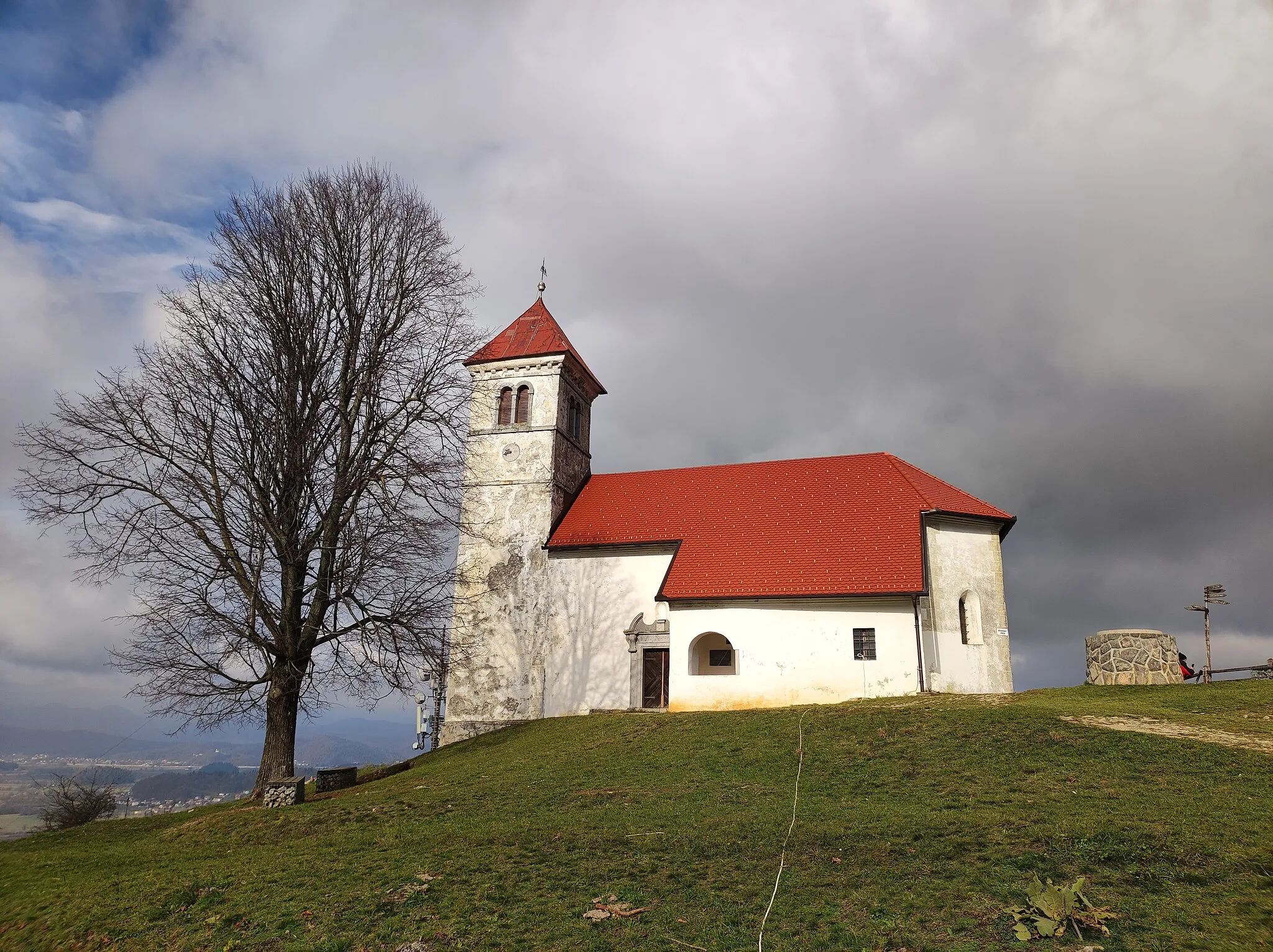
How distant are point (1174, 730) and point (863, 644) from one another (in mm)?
8791

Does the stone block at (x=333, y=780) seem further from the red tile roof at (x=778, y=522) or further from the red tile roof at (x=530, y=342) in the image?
the red tile roof at (x=530, y=342)

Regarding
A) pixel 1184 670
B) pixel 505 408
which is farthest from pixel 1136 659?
pixel 505 408

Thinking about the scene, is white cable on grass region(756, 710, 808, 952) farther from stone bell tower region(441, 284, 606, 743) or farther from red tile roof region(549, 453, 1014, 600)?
stone bell tower region(441, 284, 606, 743)

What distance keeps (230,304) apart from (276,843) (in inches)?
496

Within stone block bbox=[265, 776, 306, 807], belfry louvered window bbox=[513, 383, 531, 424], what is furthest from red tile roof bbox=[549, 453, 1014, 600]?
stone block bbox=[265, 776, 306, 807]

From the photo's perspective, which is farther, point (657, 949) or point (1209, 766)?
point (1209, 766)

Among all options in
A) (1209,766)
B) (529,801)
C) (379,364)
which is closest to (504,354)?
(379,364)

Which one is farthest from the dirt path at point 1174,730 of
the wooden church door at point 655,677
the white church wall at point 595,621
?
the white church wall at point 595,621

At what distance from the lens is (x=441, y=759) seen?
77.2ft

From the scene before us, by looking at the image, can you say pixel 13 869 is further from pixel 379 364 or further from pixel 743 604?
pixel 743 604

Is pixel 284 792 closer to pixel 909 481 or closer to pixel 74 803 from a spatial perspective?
pixel 74 803

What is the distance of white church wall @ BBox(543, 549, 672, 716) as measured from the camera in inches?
1095

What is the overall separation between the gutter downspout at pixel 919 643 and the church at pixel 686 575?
6 cm

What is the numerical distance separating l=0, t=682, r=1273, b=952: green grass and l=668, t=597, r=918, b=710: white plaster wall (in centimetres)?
441
